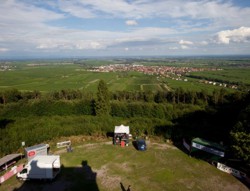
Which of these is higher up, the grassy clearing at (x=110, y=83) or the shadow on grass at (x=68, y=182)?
the shadow on grass at (x=68, y=182)

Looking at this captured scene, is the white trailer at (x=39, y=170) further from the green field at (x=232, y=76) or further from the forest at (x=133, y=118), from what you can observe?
the green field at (x=232, y=76)

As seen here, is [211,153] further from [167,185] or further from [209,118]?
[209,118]

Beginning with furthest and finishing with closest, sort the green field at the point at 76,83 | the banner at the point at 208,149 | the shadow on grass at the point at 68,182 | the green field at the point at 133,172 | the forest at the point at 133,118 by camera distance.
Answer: the green field at the point at 76,83 → the forest at the point at 133,118 → the banner at the point at 208,149 → the green field at the point at 133,172 → the shadow on grass at the point at 68,182

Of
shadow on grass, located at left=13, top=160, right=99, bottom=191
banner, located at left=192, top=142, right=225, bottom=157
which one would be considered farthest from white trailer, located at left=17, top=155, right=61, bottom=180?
banner, located at left=192, top=142, right=225, bottom=157

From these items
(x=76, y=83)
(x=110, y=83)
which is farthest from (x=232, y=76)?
(x=76, y=83)

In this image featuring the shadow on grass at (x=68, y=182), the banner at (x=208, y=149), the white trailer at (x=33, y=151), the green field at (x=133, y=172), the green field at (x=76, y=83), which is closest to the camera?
the shadow on grass at (x=68, y=182)

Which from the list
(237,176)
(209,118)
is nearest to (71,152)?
(237,176)

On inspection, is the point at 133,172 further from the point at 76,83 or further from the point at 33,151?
the point at 76,83

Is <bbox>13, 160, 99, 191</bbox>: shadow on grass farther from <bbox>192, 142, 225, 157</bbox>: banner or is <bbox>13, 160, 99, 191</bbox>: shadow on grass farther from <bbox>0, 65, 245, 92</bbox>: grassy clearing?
<bbox>0, 65, 245, 92</bbox>: grassy clearing

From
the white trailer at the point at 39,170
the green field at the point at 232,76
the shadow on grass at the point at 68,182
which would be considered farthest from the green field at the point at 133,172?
the green field at the point at 232,76
